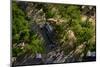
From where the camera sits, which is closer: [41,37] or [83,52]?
[41,37]

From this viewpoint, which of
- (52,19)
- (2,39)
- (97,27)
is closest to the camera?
(2,39)

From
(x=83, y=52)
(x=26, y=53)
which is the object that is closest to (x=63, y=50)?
(x=83, y=52)

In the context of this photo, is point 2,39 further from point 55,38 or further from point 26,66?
point 55,38

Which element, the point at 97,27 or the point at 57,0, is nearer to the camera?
the point at 57,0

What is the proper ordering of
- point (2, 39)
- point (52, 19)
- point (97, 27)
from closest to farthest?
point (2, 39) < point (52, 19) < point (97, 27)

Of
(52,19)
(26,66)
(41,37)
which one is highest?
(52,19)

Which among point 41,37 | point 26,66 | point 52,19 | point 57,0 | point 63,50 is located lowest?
point 26,66

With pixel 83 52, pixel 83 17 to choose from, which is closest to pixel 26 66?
pixel 83 52

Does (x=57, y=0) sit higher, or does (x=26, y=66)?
(x=57, y=0)

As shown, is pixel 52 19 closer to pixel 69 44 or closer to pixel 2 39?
pixel 69 44
